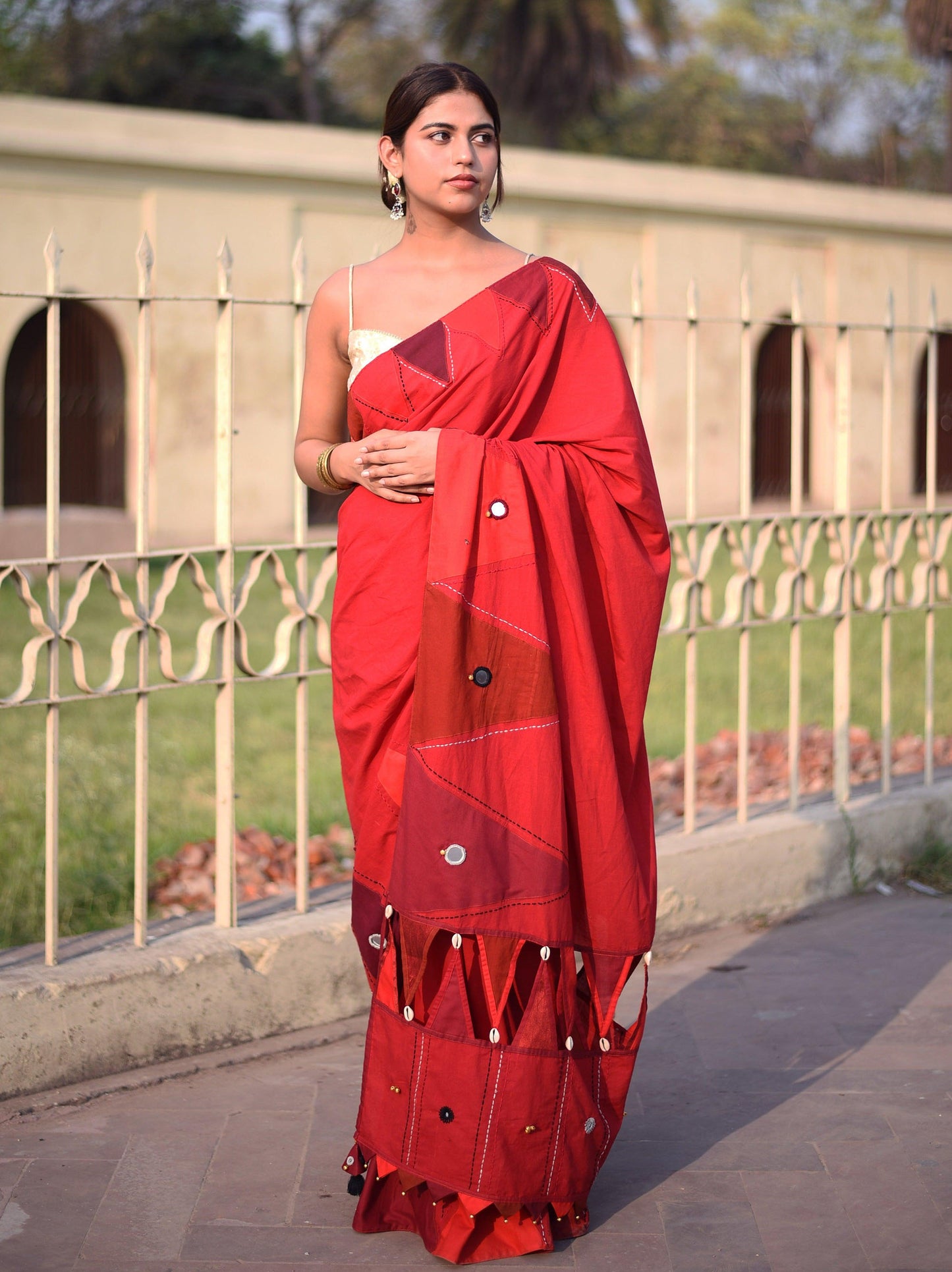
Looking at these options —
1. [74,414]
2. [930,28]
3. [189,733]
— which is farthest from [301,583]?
[930,28]

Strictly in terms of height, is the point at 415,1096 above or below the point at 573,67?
below

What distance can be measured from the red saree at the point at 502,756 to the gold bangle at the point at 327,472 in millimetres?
93

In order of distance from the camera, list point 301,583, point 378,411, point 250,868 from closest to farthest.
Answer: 1. point 378,411
2. point 301,583
3. point 250,868

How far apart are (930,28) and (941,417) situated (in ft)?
17.1

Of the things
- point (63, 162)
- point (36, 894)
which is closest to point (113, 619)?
point (63, 162)

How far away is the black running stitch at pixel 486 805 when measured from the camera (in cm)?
236

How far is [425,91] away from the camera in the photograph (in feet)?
8.04

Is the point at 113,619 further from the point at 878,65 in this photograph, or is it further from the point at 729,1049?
the point at 878,65

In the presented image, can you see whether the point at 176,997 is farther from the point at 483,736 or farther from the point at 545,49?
the point at 545,49

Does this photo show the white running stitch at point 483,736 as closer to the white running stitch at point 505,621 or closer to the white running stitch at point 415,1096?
the white running stitch at point 505,621

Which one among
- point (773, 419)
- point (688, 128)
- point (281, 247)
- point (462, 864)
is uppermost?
point (688, 128)

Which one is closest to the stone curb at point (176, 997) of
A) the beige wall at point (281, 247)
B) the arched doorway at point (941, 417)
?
the beige wall at point (281, 247)

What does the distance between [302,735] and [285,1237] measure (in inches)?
46.9

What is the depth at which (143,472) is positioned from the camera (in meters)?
3.18
